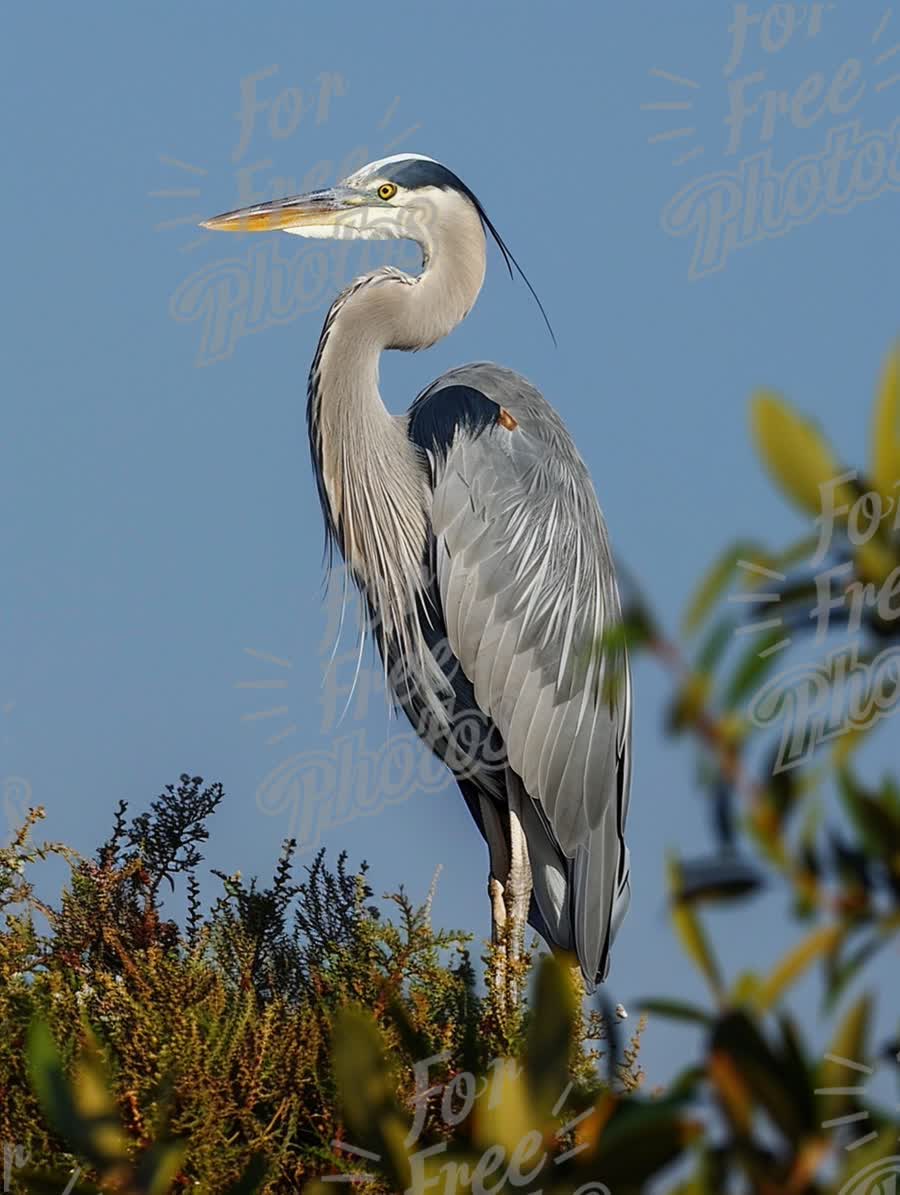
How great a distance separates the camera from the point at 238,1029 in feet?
11.7

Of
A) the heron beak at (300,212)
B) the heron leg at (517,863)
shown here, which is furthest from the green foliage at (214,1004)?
the heron beak at (300,212)

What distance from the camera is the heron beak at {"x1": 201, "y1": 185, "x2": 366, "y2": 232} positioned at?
5449 millimetres

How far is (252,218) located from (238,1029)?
2723 mm

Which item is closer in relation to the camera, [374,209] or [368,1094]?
[368,1094]

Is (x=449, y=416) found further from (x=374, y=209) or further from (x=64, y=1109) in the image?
(x=64, y=1109)

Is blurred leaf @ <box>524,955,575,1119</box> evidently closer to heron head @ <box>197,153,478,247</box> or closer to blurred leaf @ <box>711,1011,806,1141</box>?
blurred leaf @ <box>711,1011,806,1141</box>

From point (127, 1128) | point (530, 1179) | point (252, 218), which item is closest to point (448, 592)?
point (252, 218)

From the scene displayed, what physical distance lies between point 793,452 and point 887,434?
0.03m

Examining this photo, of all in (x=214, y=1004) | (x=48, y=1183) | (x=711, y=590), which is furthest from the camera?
(x=214, y=1004)

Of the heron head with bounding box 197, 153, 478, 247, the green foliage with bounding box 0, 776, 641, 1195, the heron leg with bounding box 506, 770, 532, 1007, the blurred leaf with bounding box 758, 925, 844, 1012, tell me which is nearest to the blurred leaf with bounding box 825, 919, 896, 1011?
the blurred leaf with bounding box 758, 925, 844, 1012

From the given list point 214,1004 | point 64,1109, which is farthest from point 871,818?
point 214,1004

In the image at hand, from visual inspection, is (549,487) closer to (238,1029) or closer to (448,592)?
(448,592)

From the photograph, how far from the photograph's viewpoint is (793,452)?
575 mm

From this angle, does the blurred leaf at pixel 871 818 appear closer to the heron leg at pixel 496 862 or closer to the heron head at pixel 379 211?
the heron leg at pixel 496 862
